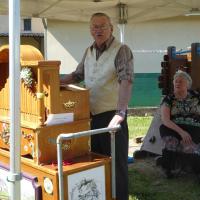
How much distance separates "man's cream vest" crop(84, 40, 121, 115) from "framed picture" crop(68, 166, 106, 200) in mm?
527

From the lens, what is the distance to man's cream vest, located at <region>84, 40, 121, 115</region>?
298 cm

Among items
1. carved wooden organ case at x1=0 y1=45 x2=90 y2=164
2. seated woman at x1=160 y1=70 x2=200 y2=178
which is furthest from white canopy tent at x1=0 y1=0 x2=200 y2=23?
carved wooden organ case at x1=0 y1=45 x2=90 y2=164

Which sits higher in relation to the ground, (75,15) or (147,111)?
(75,15)

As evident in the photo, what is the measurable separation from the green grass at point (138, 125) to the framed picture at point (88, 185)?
13.7 ft

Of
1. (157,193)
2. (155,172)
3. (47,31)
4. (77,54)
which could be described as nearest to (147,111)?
(77,54)

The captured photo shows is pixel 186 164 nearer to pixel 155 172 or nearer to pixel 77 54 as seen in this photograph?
pixel 155 172

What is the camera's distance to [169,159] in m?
4.50

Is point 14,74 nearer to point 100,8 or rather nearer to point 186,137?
point 186,137

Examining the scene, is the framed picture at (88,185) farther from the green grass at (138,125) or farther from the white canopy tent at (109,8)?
the green grass at (138,125)

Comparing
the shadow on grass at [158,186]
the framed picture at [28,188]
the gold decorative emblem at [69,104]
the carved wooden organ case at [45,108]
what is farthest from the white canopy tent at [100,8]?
the framed picture at [28,188]

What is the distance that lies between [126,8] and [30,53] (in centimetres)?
377

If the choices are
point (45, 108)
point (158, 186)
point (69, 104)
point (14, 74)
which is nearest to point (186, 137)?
point (158, 186)

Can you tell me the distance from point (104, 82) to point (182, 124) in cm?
167

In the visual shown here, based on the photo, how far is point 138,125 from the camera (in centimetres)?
802
